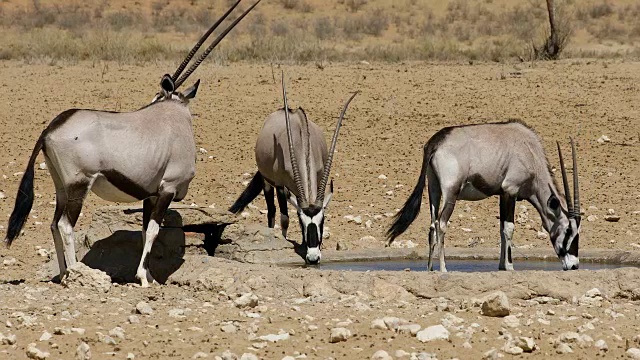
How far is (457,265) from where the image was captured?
10688 mm

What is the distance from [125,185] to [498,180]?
296cm

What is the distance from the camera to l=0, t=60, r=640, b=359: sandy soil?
24.6ft

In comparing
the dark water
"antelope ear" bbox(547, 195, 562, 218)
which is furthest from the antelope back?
"antelope ear" bbox(547, 195, 562, 218)

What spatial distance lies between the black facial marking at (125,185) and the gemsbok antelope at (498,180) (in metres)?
2.19

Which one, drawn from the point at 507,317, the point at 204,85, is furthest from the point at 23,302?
the point at 204,85

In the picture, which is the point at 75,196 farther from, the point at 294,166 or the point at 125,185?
the point at 294,166

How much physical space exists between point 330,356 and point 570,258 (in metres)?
3.75

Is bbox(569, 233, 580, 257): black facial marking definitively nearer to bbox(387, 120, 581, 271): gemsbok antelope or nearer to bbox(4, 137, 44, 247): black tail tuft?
bbox(387, 120, 581, 271): gemsbok antelope

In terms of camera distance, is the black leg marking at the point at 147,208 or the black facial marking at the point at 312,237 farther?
the black facial marking at the point at 312,237

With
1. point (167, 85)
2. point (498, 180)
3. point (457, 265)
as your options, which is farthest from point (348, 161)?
point (167, 85)

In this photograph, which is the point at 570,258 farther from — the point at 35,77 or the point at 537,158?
the point at 35,77

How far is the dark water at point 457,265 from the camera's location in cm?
1055

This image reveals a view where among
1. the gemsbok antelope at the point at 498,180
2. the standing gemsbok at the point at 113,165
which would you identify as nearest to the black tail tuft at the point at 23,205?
the standing gemsbok at the point at 113,165

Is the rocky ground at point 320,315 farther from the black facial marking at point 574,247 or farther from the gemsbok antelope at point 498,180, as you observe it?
the black facial marking at point 574,247
